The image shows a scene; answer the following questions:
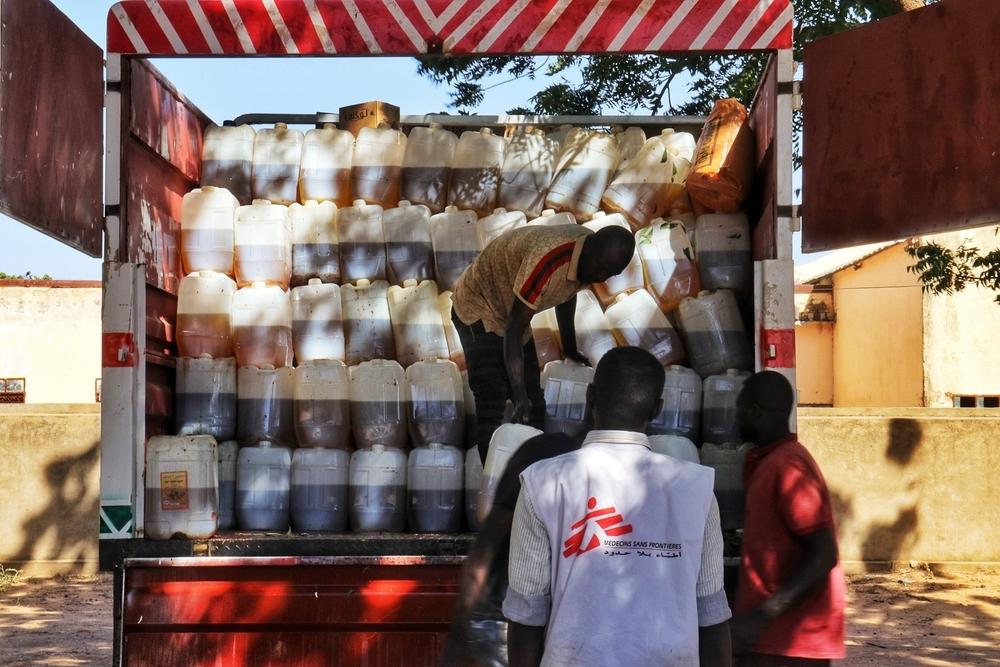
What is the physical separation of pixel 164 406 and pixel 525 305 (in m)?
1.57

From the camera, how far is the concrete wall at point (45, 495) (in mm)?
9547

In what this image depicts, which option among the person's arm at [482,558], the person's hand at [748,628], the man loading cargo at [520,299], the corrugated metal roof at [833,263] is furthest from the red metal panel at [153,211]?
the corrugated metal roof at [833,263]

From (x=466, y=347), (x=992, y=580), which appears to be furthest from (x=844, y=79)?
(x=992, y=580)

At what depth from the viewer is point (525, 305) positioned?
414 centimetres

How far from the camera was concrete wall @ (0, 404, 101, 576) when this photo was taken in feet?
31.3

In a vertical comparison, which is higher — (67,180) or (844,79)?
(844,79)

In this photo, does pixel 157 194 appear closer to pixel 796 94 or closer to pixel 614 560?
pixel 796 94

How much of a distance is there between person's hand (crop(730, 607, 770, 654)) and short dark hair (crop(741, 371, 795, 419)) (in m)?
0.53

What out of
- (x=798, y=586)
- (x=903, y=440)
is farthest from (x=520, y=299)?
(x=903, y=440)

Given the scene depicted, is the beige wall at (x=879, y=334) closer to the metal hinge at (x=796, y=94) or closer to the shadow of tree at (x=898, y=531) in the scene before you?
the shadow of tree at (x=898, y=531)

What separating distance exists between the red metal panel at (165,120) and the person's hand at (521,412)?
66.3 inches

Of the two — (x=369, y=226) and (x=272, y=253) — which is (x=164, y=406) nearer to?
(x=272, y=253)

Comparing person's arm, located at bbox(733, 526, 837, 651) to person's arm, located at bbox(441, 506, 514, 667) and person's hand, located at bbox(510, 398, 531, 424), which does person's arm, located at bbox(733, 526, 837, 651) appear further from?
person's hand, located at bbox(510, 398, 531, 424)

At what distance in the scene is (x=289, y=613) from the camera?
3818mm
